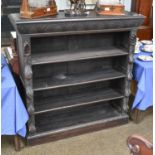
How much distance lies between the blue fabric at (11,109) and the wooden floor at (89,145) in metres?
0.26

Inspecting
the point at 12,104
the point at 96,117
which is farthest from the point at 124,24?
the point at 12,104

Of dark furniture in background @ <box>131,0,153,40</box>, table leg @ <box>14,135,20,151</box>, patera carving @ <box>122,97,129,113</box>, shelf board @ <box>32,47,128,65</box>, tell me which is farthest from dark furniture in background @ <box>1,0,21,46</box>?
patera carving @ <box>122,97,129,113</box>

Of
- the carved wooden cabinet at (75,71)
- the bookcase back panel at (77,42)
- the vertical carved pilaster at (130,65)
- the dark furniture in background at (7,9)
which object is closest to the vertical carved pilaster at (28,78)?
the carved wooden cabinet at (75,71)

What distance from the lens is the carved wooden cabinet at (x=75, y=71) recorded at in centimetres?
180

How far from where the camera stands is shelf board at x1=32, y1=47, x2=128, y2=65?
1885 mm

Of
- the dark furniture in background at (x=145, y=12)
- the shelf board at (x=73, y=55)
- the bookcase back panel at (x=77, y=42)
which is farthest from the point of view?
the dark furniture in background at (x=145, y=12)

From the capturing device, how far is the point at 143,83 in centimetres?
216

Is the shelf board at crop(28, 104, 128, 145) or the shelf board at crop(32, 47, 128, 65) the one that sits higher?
the shelf board at crop(32, 47, 128, 65)

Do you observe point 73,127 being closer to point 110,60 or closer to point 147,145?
point 110,60

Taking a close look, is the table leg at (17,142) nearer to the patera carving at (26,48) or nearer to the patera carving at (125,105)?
the patera carving at (26,48)

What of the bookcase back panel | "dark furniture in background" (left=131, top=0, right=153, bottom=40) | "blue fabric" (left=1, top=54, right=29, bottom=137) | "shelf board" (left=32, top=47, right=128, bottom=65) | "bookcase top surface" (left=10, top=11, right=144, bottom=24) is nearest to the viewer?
"bookcase top surface" (left=10, top=11, right=144, bottom=24)

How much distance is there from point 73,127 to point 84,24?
36.4 inches

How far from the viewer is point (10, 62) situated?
216 cm

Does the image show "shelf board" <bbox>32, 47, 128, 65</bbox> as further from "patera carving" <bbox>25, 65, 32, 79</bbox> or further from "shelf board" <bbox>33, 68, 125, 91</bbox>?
"shelf board" <bbox>33, 68, 125, 91</bbox>
